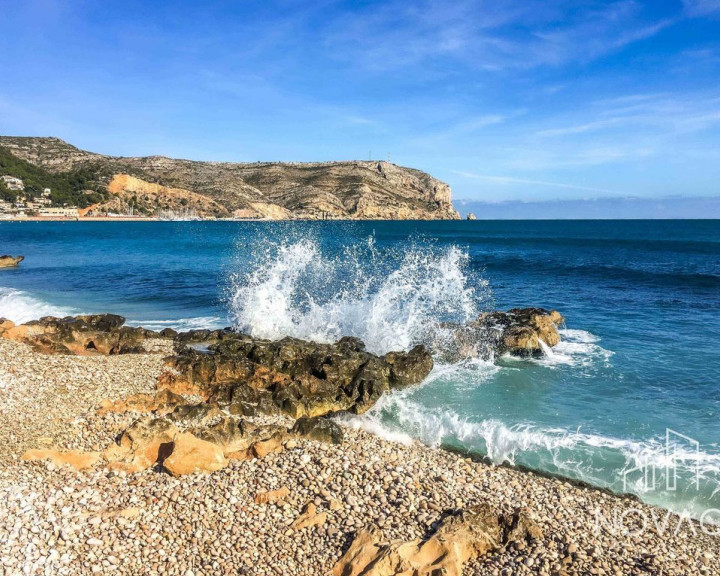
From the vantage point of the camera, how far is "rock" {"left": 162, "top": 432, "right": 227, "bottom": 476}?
7.59 meters

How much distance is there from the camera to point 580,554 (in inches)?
238

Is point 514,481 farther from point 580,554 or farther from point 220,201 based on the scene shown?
point 220,201

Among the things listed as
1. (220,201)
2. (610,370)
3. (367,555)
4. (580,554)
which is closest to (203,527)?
(367,555)

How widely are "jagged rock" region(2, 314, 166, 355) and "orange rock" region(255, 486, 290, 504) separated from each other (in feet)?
27.4

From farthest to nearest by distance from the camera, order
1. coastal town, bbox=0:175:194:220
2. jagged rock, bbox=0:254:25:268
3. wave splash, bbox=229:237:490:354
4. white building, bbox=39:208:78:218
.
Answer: white building, bbox=39:208:78:218 → coastal town, bbox=0:175:194:220 → jagged rock, bbox=0:254:25:268 → wave splash, bbox=229:237:490:354

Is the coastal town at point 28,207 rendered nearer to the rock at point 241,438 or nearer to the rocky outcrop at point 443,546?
the rock at point 241,438

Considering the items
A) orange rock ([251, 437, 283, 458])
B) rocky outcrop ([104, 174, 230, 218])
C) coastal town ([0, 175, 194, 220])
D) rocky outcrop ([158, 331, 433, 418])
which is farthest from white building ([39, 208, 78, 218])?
orange rock ([251, 437, 283, 458])

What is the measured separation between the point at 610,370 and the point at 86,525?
1296 centimetres

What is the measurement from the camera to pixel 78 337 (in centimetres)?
1459

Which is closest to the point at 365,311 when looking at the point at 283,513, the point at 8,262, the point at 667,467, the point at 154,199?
the point at 667,467

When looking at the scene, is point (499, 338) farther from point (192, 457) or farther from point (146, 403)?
point (192, 457)

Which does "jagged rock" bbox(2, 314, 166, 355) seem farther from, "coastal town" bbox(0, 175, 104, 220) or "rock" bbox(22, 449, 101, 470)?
"coastal town" bbox(0, 175, 104, 220)

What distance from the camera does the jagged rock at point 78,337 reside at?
1391 centimetres

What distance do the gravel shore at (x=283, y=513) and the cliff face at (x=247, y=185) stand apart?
118m
